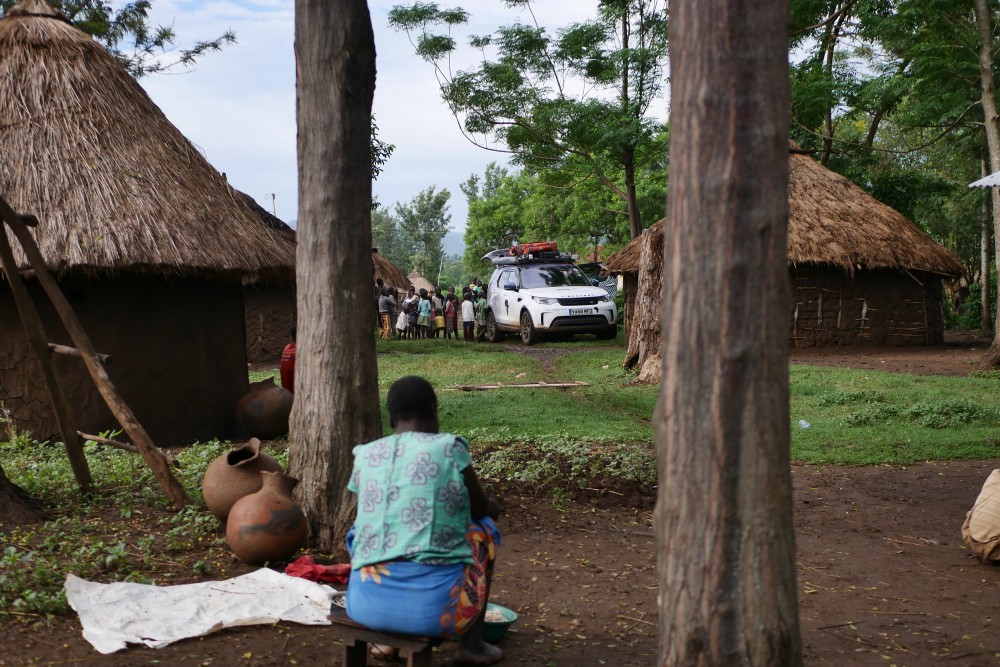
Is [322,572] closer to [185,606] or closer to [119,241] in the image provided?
[185,606]

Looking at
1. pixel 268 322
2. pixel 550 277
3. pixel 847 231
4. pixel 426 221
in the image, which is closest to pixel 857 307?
pixel 847 231

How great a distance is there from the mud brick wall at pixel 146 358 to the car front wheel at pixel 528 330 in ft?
39.4

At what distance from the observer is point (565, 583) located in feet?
16.9

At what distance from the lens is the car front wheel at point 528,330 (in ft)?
71.7

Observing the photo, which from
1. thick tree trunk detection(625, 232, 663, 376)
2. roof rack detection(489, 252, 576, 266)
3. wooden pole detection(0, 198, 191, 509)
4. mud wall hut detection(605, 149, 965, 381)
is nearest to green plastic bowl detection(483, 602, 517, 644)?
wooden pole detection(0, 198, 191, 509)

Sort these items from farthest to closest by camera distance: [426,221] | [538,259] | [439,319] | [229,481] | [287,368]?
[426,221] → [439,319] → [538,259] → [287,368] → [229,481]

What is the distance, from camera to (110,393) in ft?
20.3

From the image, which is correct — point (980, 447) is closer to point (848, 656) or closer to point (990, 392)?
point (990, 392)

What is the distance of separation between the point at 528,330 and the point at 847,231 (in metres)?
7.54

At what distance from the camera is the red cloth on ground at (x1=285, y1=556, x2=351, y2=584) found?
4.95 meters

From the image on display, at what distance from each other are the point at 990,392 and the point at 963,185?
814 inches

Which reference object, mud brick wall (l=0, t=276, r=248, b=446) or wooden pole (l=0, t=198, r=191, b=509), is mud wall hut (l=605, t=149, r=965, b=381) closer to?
mud brick wall (l=0, t=276, r=248, b=446)

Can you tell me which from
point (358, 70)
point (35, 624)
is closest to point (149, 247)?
point (358, 70)

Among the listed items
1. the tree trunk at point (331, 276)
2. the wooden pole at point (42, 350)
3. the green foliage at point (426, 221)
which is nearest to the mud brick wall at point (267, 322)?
the wooden pole at point (42, 350)
